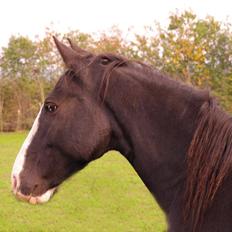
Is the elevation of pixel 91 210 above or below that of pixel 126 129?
below

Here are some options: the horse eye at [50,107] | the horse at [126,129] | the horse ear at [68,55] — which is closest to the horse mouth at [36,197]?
the horse at [126,129]

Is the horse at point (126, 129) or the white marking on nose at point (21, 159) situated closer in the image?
the horse at point (126, 129)

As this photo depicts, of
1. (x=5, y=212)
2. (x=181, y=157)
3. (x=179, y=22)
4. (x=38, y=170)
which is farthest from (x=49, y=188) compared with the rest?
(x=179, y=22)

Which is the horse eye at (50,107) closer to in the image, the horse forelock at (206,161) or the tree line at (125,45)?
the horse forelock at (206,161)

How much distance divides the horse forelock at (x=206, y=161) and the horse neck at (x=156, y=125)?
7 centimetres

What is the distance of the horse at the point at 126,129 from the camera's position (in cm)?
218

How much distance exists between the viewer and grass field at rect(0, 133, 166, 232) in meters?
6.53

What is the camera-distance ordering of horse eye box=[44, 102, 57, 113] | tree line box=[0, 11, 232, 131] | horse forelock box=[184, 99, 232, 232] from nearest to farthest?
horse forelock box=[184, 99, 232, 232]
horse eye box=[44, 102, 57, 113]
tree line box=[0, 11, 232, 131]

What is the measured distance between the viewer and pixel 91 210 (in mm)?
7469

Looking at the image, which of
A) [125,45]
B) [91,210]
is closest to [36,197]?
[91,210]

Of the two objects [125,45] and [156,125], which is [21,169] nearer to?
[156,125]

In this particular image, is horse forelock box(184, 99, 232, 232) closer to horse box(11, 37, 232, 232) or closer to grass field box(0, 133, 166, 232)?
horse box(11, 37, 232, 232)

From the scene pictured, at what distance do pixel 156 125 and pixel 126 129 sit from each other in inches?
6.5

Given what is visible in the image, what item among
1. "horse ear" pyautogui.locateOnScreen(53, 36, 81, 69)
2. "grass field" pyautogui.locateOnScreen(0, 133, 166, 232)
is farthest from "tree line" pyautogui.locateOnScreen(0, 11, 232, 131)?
"horse ear" pyautogui.locateOnScreen(53, 36, 81, 69)
